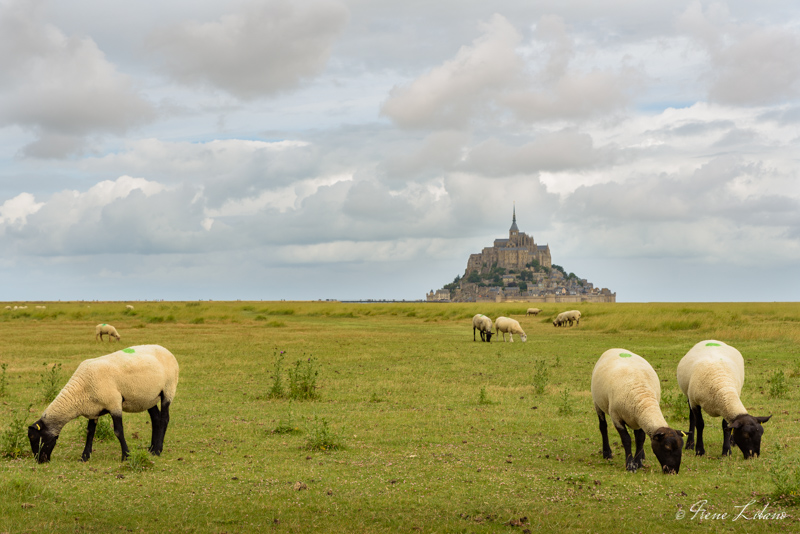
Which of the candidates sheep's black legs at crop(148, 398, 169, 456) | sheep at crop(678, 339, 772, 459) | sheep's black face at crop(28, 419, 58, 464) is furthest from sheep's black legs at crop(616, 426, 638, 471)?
sheep's black face at crop(28, 419, 58, 464)

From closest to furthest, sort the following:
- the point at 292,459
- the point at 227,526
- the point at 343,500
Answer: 1. the point at 227,526
2. the point at 343,500
3. the point at 292,459

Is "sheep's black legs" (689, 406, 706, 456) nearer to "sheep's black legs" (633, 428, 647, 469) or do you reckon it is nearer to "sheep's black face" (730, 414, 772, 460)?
"sheep's black face" (730, 414, 772, 460)

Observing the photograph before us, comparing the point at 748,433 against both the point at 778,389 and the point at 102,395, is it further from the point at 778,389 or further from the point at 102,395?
the point at 102,395

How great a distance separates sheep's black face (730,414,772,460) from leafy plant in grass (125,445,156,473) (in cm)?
937

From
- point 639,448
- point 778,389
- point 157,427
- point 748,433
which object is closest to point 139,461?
point 157,427

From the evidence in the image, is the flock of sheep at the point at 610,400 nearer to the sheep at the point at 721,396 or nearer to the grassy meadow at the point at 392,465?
the sheep at the point at 721,396

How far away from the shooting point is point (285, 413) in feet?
48.6

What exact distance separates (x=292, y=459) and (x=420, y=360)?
49.2 feet

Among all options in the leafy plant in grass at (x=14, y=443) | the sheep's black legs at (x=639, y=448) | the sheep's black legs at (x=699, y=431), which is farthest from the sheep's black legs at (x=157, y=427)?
the sheep's black legs at (x=699, y=431)

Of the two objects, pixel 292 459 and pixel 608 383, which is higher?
pixel 608 383

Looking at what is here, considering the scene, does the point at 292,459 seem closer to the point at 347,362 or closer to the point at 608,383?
the point at 608,383

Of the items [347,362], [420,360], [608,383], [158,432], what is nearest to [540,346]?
[420,360]

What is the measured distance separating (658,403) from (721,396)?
1527 millimetres

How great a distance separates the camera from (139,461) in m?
9.55
